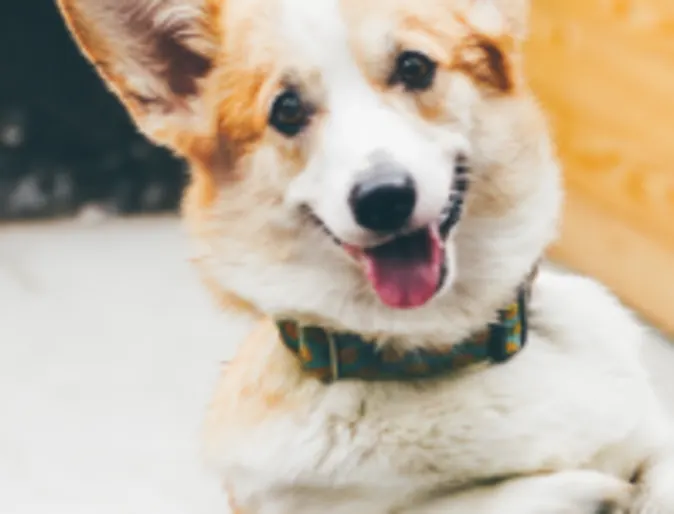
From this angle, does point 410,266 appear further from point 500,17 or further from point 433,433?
point 500,17

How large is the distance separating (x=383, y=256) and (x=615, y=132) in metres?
1.18

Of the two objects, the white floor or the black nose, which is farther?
the white floor

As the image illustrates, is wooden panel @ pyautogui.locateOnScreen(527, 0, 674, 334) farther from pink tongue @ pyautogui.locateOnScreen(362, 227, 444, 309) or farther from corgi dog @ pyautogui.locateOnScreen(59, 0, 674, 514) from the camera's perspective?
pink tongue @ pyautogui.locateOnScreen(362, 227, 444, 309)

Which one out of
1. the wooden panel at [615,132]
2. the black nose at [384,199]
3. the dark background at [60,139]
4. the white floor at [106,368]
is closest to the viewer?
the black nose at [384,199]

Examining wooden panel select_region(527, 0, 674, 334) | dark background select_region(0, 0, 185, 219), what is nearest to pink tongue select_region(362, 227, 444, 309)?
wooden panel select_region(527, 0, 674, 334)

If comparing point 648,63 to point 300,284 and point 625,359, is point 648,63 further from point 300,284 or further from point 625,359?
point 300,284

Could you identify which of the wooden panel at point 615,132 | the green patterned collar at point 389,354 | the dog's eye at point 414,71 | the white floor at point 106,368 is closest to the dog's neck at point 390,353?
the green patterned collar at point 389,354

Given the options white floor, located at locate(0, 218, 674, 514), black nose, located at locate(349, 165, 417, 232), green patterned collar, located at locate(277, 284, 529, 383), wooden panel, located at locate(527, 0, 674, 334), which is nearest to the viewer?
black nose, located at locate(349, 165, 417, 232)

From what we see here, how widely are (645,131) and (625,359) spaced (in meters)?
0.95

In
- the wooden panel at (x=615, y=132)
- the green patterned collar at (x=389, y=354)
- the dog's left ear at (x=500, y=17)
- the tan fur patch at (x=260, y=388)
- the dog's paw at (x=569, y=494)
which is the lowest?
the wooden panel at (x=615, y=132)

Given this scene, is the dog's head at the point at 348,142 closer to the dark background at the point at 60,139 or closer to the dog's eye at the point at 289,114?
the dog's eye at the point at 289,114

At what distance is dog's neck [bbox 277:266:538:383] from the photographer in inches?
41.4

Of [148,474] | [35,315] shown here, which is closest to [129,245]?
[35,315]

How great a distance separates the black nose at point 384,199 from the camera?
95cm
